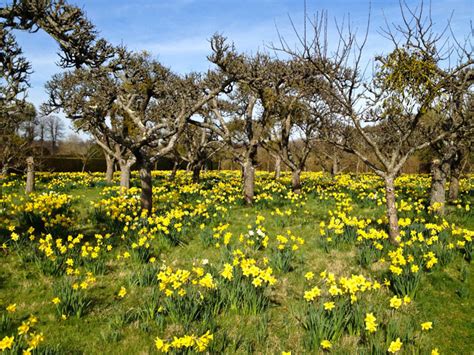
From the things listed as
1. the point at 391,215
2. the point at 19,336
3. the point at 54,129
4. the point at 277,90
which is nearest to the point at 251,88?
the point at 277,90

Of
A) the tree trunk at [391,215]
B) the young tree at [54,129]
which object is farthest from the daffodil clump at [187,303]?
the young tree at [54,129]

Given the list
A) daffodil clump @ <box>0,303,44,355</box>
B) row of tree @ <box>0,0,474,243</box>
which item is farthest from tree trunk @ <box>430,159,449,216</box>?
daffodil clump @ <box>0,303,44,355</box>

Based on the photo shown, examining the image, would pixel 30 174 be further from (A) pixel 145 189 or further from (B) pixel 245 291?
(B) pixel 245 291

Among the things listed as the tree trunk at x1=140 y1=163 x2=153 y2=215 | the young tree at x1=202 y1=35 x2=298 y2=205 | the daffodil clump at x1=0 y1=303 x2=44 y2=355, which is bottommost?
the daffodil clump at x1=0 y1=303 x2=44 y2=355

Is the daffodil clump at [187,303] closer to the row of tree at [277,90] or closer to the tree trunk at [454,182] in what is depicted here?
the row of tree at [277,90]

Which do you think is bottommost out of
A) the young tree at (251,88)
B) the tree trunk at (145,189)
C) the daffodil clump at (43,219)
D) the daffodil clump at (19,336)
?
the daffodil clump at (19,336)

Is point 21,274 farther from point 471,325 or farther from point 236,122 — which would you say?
point 236,122

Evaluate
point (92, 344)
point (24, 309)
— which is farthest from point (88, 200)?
point (92, 344)

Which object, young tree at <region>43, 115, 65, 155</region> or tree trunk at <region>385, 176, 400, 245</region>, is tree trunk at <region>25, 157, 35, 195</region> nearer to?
tree trunk at <region>385, 176, 400, 245</region>

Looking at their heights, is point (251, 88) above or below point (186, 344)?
above

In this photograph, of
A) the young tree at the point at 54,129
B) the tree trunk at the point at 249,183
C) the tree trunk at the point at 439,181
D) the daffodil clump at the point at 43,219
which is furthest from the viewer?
the young tree at the point at 54,129

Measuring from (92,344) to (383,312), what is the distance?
152 inches

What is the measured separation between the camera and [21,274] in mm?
5715

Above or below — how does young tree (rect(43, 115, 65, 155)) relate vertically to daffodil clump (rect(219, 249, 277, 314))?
above
